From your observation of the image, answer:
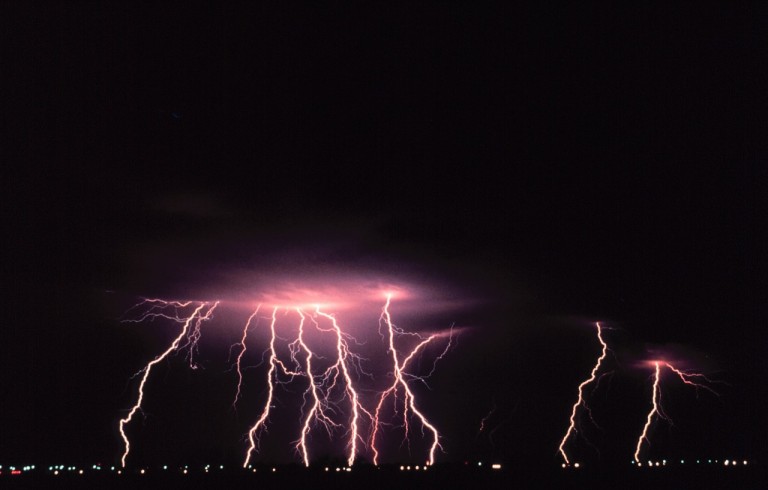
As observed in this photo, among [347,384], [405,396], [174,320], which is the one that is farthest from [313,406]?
[174,320]

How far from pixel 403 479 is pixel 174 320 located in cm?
494

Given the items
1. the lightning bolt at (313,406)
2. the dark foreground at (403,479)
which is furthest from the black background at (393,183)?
the dark foreground at (403,479)

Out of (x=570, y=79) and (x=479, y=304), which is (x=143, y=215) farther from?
(x=479, y=304)

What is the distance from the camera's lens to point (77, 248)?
6.57 meters

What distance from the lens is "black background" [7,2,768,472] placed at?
3049 millimetres

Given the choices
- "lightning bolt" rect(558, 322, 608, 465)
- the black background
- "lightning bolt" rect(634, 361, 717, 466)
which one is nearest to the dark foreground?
the black background

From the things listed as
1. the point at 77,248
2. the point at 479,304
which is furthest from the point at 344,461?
the point at 77,248

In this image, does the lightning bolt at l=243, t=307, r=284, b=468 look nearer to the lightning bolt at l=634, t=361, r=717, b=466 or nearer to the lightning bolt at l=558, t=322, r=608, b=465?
the lightning bolt at l=558, t=322, r=608, b=465

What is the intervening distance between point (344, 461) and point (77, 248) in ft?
17.4

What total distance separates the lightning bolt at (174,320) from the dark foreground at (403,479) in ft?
8.65

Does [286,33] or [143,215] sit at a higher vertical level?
[143,215]

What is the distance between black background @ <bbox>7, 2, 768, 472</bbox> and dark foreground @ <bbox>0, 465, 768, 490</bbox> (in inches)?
90.7

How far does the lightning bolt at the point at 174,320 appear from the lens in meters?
8.66

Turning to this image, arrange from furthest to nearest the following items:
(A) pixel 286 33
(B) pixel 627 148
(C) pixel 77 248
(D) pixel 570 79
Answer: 1. (C) pixel 77 248
2. (B) pixel 627 148
3. (D) pixel 570 79
4. (A) pixel 286 33
